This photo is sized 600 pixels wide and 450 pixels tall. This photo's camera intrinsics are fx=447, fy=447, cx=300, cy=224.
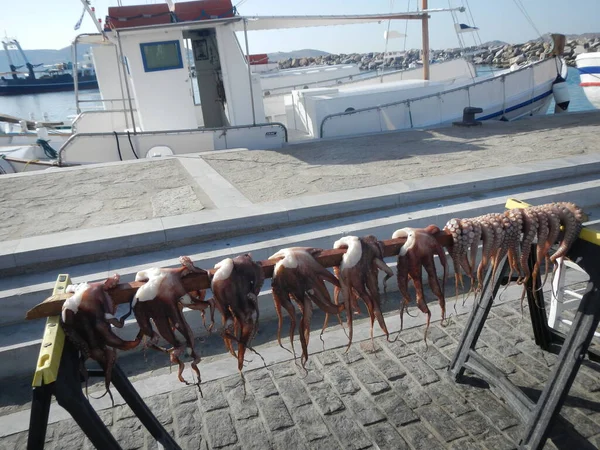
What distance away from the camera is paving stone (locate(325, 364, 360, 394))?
3.57 m

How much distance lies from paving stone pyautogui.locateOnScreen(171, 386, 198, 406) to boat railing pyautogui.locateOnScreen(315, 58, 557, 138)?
924cm

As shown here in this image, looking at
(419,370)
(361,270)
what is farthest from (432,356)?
(361,270)

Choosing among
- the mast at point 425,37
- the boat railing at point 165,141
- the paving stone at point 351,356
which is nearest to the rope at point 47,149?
the boat railing at point 165,141

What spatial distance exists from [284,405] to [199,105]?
1274cm

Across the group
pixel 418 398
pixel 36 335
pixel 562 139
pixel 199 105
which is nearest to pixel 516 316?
pixel 418 398

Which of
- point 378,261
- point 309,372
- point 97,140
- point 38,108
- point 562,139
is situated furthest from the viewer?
point 38,108

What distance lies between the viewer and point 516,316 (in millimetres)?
4438

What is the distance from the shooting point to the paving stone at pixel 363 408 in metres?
Answer: 3.25

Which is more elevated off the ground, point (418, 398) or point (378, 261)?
point (378, 261)

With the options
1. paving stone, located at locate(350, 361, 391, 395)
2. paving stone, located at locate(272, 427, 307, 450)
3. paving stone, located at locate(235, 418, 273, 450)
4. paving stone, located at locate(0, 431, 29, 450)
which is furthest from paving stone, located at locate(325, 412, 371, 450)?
paving stone, located at locate(0, 431, 29, 450)

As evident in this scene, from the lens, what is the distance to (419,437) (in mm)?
3074

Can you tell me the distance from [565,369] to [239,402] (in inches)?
89.4

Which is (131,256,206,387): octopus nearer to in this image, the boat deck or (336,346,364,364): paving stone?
(336,346,364,364): paving stone

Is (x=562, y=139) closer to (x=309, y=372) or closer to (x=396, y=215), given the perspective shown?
(x=396, y=215)
